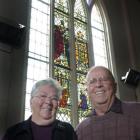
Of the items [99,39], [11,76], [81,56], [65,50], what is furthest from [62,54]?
[11,76]

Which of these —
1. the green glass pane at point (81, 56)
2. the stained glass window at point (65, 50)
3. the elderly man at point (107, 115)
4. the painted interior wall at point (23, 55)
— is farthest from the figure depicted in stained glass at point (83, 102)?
the elderly man at point (107, 115)

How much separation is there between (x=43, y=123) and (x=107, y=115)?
525 mm

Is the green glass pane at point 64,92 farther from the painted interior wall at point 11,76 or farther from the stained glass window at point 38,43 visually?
the painted interior wall at point 11,76

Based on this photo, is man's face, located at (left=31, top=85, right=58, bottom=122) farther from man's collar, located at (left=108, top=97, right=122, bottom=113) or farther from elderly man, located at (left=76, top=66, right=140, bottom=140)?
man's collar, located at (left=108, top=97, right=122, bottom=113)

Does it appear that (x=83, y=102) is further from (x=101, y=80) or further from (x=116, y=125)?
(x=116, y=125)

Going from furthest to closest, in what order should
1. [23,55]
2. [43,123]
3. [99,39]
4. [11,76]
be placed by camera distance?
[99,39] → [23,55] → [11,76] → [43,123]

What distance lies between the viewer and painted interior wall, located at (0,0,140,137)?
476 centimetres

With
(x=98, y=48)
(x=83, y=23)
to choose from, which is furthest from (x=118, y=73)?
(x=83, y=23)

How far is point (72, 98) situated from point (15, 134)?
418 cm

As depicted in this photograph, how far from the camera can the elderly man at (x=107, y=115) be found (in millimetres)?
2178

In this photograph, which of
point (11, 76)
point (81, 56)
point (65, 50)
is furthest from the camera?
point (81, 56)

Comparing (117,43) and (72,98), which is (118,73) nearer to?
(117,43)

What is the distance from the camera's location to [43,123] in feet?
7.01

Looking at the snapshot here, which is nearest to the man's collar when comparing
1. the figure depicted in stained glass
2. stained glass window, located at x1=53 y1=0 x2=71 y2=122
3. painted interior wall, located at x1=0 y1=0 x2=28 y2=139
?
painted interior wall, located at x1=0 y1=0 x2=28 y2=139
